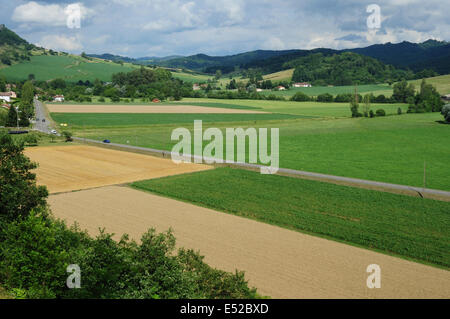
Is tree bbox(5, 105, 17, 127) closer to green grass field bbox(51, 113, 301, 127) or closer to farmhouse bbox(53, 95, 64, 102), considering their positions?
green grass field bbox(51, 113, 301, 127)

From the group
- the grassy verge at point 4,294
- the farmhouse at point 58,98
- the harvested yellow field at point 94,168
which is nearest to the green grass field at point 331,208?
the harvested yellow field at point 94,168

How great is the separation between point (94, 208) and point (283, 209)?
11.4 metres

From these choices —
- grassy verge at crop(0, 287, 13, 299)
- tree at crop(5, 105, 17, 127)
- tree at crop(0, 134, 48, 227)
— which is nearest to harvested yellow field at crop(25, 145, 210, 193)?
tree at crop(0, 134, 48, 227)

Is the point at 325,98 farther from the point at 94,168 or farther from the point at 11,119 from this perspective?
the point at 94,168

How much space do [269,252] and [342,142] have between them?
41065mm

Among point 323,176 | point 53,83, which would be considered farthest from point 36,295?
point 53,83

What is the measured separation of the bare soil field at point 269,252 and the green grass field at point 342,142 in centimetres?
1494

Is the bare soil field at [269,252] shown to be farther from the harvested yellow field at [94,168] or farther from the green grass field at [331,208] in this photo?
the harvested yellow field at [94,168]

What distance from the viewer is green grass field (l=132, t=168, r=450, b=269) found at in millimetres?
19750

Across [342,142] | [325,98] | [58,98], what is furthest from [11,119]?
[325,98]

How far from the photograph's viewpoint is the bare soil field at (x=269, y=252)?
1494 cm

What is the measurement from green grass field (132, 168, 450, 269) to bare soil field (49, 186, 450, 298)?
3.58 feet

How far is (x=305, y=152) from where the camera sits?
47.8m

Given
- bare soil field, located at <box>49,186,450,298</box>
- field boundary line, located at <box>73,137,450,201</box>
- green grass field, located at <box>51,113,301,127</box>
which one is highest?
green grass field, located at <box>51,113,301,127</box>
